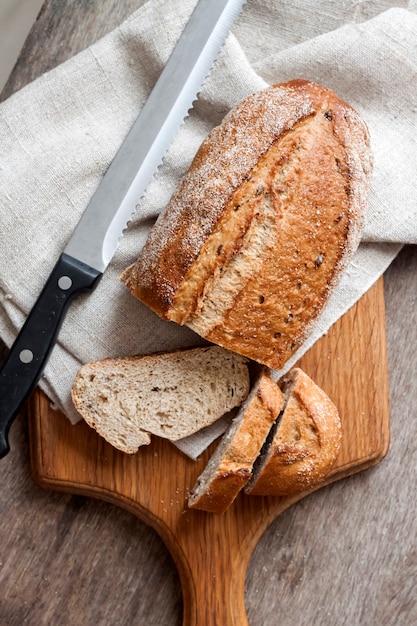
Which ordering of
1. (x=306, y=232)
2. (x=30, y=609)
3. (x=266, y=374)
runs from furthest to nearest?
(x=30, y=609)
(x=266, y=374)
(x=306, y=232)

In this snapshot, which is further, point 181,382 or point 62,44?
point 62,44

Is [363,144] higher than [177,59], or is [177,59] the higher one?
[177,59]

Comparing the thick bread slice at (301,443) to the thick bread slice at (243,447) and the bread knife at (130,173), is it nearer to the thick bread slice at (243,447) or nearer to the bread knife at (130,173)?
the thick bread slice at (243,447)

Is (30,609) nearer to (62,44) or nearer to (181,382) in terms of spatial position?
(181,382)

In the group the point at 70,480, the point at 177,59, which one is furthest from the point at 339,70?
the point at 70,480

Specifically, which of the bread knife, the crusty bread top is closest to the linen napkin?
the bread knife

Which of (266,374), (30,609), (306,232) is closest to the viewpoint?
(306,232)

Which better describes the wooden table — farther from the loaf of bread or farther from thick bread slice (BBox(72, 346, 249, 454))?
the loaf of bread

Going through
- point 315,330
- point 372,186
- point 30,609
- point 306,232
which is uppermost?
point 306,232

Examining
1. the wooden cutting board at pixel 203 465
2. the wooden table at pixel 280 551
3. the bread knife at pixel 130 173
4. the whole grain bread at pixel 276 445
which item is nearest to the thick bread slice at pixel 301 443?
the whole grain bread at pixel 276 445
